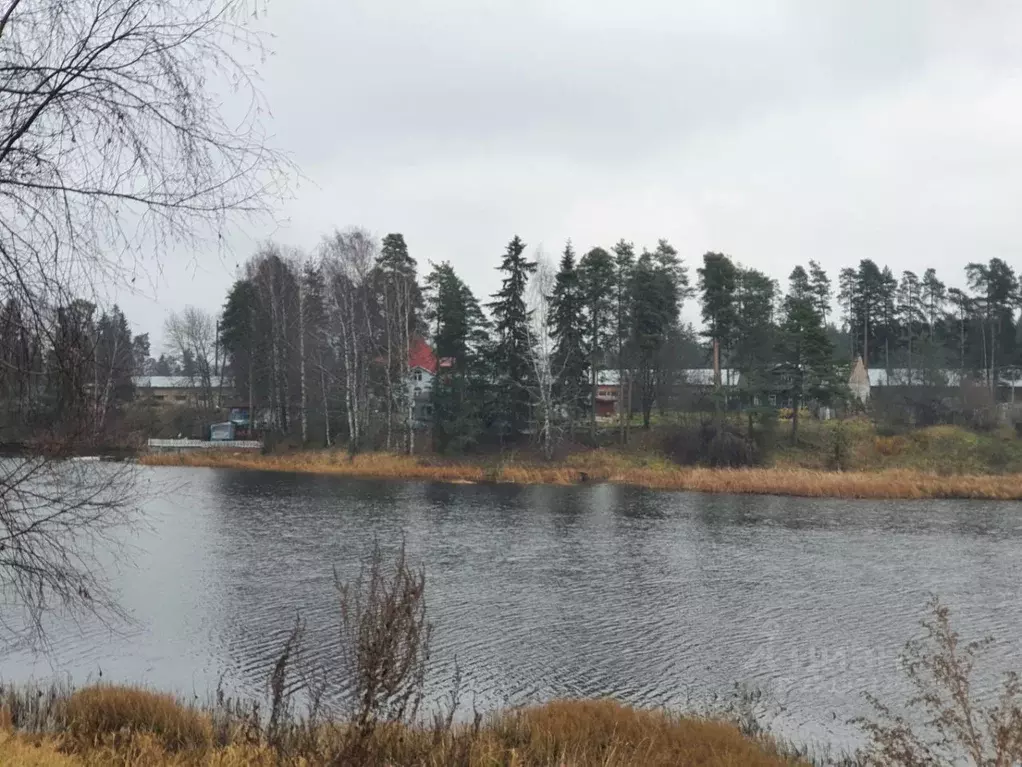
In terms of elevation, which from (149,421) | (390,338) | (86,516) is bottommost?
(86,516)

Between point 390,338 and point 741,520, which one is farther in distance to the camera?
point 390,338

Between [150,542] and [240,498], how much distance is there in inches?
337

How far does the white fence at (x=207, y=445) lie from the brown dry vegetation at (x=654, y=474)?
2187mm

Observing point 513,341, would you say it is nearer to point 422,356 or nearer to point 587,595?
point 422,356

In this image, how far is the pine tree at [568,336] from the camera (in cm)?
4288

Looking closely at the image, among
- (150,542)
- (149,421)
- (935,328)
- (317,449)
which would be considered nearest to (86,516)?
(149,421)

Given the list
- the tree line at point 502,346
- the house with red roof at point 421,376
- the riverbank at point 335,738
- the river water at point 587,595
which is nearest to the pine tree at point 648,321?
the tree line at point 502,346

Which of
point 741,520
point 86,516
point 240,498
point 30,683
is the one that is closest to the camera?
point 86,516

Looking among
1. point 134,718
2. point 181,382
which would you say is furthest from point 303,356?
point 181,382

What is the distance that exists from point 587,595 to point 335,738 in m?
9.90

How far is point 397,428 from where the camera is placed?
42.6 m

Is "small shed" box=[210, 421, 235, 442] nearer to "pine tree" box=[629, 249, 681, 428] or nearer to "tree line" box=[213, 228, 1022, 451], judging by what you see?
"tree line" box=[213, 228, 1022, 451]

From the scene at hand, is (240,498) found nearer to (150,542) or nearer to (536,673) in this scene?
(150,542)

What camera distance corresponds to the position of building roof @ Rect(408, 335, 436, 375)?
44.9m
